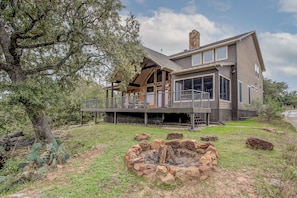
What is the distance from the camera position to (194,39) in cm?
1745

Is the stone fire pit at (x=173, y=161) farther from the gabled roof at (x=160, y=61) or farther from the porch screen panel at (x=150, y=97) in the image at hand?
the porch screen panel at (x=150, y=97)

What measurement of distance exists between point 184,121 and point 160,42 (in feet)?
51.2

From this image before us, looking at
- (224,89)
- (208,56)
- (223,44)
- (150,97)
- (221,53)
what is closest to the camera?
(224,89)

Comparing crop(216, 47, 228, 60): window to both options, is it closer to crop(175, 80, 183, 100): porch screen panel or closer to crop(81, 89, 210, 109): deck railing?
crop(175, 80, 183, 100): porch screen panel

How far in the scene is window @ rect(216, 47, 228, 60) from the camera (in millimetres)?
13922

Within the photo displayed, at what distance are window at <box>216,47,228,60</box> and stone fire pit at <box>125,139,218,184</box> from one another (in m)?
11.2

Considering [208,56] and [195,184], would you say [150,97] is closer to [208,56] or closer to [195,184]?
[208,56]

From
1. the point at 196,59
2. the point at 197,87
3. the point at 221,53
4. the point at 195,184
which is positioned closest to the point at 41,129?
the point at 195,184

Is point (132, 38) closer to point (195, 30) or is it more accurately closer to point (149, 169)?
point (149, 169)

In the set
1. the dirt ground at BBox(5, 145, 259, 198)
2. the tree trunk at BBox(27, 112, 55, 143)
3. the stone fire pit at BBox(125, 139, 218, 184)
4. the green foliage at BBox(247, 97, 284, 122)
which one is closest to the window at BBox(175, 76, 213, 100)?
the green foliage at BBox(247, 97, 284, 122)

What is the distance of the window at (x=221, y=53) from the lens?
13.9 m

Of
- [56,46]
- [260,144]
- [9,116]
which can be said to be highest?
[56,46]

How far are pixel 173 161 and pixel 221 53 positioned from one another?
12.6 m

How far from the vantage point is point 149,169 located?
11.5 feet
